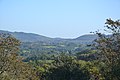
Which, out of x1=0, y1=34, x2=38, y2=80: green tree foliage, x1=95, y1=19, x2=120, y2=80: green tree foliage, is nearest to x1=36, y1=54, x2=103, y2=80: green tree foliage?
x1=0, y1=34, x2=38, y2=80: green tree foliage

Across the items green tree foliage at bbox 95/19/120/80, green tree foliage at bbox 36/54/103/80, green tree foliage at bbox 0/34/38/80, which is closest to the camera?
green tree foliage at bbox 95/19/120/80

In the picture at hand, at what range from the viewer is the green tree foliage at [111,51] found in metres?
18.2

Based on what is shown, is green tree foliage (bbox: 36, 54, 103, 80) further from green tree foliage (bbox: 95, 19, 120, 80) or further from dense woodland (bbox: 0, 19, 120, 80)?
green tree foliage (bbox: 95, 19, 120, 80)

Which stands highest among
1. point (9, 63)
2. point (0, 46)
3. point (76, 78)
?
point (0, 46)

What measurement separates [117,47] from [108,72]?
1800 mm

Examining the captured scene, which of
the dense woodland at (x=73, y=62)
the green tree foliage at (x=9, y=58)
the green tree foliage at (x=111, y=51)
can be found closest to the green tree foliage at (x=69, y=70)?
the dense woodland at (x=73, y=62)

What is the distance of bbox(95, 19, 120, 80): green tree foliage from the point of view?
18.2 m

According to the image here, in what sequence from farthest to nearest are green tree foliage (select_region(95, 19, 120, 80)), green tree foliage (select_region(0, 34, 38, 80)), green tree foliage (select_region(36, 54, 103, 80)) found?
1. green tree foliage (select_region(36, 54, 103, 80))
2. green tree foliage (select_region(0, 34, 38, 80))
3. green tree foliage (select_region(95, 19, 120, 80))

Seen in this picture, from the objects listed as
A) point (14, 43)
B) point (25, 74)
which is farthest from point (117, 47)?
point (25, 74)

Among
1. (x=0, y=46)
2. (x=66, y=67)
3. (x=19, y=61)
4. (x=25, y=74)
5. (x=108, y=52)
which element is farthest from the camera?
(x=66, y=67)

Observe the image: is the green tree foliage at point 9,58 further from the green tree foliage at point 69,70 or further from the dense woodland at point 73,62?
the green tree foliage at point 69,70

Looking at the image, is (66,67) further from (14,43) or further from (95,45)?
(95,45)

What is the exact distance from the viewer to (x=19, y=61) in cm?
3247

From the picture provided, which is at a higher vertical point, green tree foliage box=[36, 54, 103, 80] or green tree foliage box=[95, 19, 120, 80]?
green tree foliage box=[95, 19, 120, 80]
